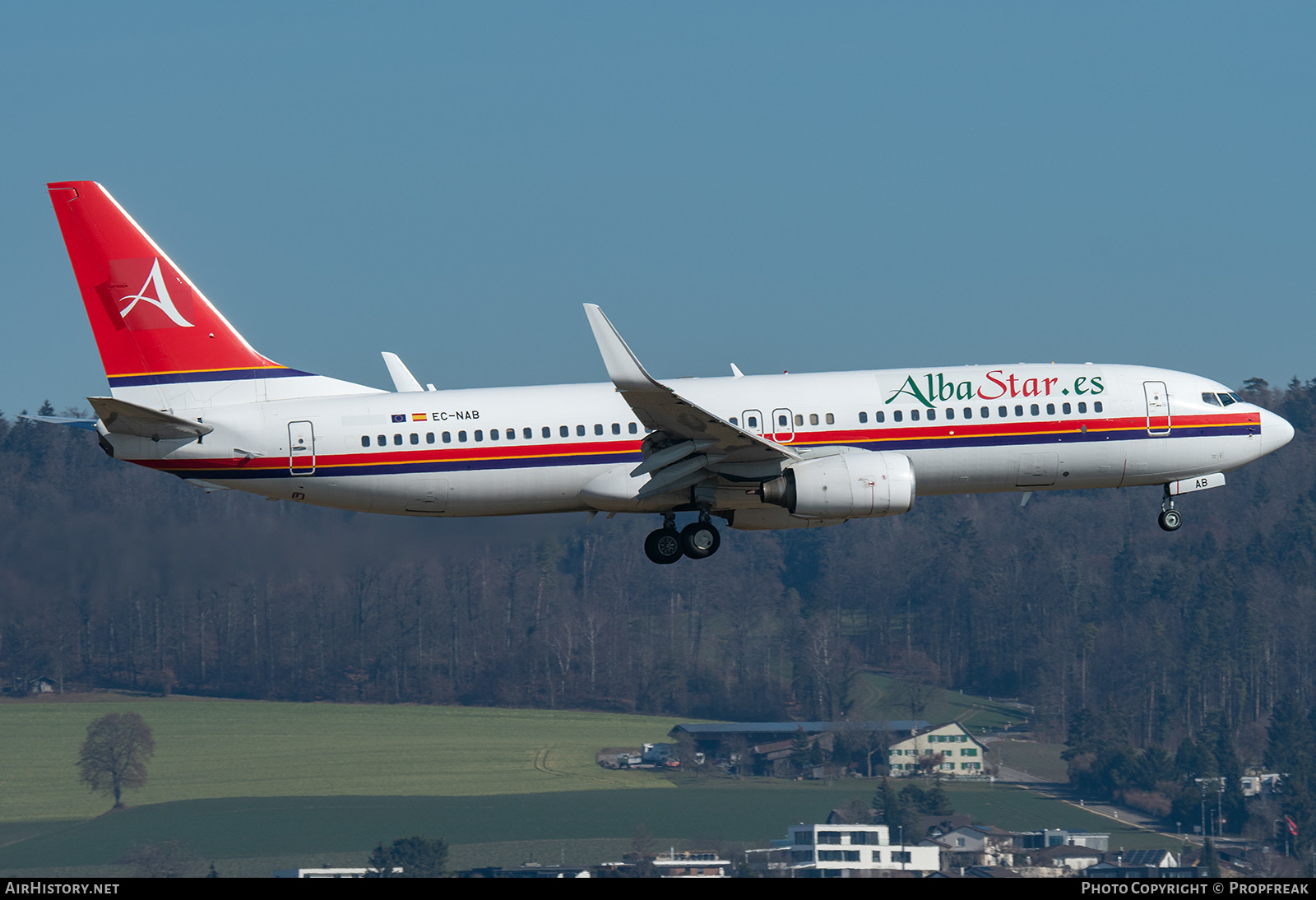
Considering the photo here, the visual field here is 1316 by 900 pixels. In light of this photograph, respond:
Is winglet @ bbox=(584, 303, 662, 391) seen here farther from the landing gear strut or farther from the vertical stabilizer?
the landing gear strut

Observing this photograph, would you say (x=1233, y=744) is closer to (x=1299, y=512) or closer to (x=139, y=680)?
(x=1299, y=512)

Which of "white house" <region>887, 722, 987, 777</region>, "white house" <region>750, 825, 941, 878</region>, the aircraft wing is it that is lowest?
"white house" <region>750, 825, 941, 878</region>

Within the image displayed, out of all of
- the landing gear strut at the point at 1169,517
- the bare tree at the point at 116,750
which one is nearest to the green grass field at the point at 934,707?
the bare tree at the point at 116,750

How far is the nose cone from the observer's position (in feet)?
131

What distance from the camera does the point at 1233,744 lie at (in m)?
131

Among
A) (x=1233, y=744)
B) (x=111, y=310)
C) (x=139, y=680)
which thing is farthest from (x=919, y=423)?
Answer: (x=1233, y=744)

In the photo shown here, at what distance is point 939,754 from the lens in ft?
398

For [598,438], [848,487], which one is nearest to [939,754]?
[848,487]

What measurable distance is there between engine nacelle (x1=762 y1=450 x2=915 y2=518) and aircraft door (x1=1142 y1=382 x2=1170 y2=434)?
7485 millimetres

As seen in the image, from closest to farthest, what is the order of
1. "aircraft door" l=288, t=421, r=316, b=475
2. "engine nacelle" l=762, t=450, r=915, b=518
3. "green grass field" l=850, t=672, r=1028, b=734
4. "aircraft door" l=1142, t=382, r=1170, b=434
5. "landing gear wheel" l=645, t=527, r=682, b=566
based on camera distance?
"engine nacelle" l=762, t=450, r=915, b=518
"aircraft door" l=288, t=421, r=316, b=475
"landing gear wheel" l=645, t=527, r=682, b=566
"aircraft door" l=1142, t=382, r=1170, b=434
"green grass field" l=850, t=672, r=1028, b=734

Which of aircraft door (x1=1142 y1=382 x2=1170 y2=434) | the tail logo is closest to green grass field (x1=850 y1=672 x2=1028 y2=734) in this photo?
aircraft door (x1=1142 y1=382 x2=1170 y2=434)

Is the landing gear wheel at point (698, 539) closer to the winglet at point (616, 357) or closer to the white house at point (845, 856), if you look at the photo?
the winglet at point (616, 357)

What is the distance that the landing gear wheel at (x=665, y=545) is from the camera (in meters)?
37.6

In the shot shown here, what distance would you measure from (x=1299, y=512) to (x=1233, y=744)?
39.7 metres
